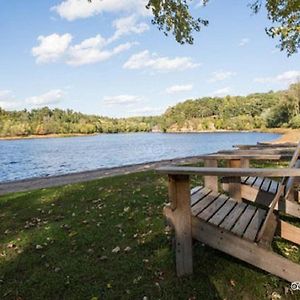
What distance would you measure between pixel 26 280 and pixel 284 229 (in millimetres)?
3524

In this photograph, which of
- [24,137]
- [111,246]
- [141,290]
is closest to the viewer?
[141,290]

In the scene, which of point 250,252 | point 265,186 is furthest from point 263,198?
point 250,252

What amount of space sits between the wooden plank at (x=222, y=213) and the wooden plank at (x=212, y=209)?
0.05 metres

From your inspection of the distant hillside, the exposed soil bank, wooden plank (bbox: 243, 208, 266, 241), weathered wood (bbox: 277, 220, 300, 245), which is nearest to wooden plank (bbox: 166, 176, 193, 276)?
wooden plank (bbox: 243, 208, 266, 241)

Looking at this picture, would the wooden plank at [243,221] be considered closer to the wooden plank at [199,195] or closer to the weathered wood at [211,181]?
the wooden plank at [199,195]

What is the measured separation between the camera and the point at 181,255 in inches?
162

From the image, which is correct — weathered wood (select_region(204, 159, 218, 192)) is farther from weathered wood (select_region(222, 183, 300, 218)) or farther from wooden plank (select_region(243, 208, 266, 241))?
wooden plank (select_region(243, 208, 266, 241))

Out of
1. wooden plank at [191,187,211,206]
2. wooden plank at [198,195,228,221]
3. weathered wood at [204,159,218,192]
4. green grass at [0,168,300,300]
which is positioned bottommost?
green grass at [0,168,300,300]

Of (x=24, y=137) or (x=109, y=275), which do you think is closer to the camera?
(x=109, y=275)

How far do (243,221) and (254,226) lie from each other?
16cm

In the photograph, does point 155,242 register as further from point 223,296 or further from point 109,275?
point 223,296

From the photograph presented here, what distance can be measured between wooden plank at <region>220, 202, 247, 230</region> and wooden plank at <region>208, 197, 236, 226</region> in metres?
0.05

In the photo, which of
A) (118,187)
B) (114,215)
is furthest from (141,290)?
A: (118,187)

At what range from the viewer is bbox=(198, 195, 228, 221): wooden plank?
409 cm
